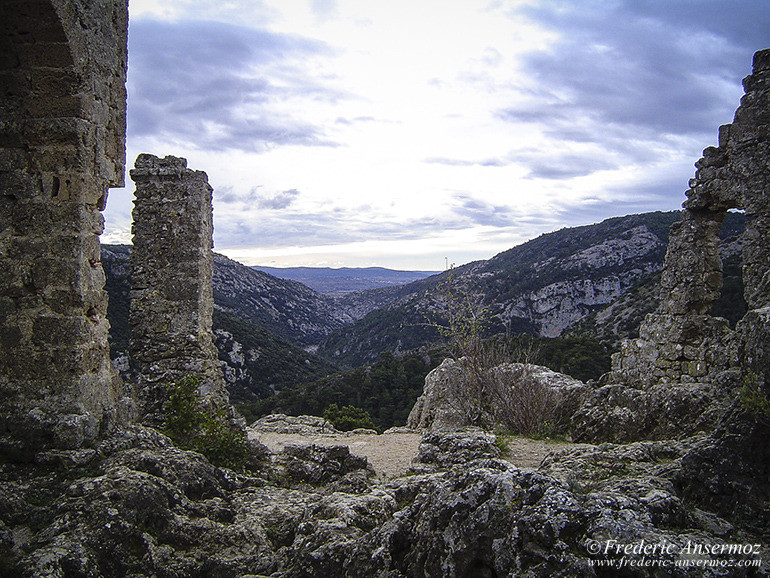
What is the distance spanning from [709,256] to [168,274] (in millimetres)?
9431

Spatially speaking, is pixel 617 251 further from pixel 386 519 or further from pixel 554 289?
pixel 386 519

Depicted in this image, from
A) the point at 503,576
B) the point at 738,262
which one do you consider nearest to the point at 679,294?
the point at 503,576

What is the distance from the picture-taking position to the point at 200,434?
6375 mm

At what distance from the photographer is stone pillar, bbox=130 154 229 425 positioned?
793cm

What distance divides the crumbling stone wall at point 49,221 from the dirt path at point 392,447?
15.3ft

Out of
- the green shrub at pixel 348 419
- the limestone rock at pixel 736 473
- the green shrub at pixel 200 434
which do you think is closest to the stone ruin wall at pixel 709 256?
the limestone rock at pixel 736 473

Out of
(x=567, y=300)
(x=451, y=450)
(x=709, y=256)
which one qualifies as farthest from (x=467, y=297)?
(x=567, y=300)

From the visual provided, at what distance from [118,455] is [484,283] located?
56564mm

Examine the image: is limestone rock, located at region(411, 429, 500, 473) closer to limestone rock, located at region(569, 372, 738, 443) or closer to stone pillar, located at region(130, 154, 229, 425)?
limestone rock, located at region(569, 372, 738, 443)

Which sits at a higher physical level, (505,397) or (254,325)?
(505,397)

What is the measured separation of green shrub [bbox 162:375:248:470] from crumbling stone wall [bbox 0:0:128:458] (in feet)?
5.01

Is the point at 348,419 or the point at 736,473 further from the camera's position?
the point at 348,419

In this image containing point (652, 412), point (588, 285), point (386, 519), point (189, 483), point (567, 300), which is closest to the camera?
point (386, 519)

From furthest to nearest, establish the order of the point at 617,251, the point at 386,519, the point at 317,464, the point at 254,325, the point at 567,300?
the point at 617,251 → the point at 567,300 → the point at 254,325 → the point at 317,464 → the point at 386,519
